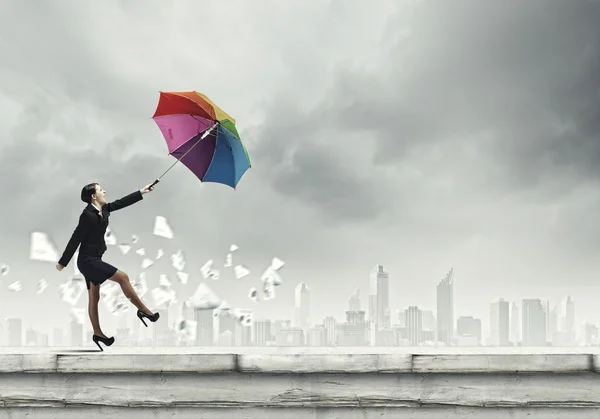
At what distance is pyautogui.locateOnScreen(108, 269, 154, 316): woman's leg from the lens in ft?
20.2

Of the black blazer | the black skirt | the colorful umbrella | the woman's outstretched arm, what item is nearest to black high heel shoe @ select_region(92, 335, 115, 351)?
the black skirt

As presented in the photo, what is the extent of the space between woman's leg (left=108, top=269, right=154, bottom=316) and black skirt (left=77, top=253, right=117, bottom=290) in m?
0.05

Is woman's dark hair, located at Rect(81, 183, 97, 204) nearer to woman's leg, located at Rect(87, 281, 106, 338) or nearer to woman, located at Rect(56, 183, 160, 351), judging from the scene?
woman, located at Rect(56, 183, 160, 351)

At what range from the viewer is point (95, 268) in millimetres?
6117

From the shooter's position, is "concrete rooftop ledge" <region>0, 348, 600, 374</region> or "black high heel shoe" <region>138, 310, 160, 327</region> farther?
"black high heel shoe" <region>138, 310, 160, 327</region>

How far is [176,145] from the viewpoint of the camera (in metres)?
7.27

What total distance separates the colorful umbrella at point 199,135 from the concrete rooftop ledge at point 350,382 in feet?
9.91

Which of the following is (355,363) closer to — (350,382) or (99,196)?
(350,382)

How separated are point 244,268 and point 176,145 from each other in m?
5.12

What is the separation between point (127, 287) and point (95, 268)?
0.37 metres

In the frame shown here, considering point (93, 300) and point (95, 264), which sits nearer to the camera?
point (95, 264)

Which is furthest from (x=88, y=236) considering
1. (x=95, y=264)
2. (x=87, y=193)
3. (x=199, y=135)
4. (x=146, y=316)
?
(x=199, y=135)

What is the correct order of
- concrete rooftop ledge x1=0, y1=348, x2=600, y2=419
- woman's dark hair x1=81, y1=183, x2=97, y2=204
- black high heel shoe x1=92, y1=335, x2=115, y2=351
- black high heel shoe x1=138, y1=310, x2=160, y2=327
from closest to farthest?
1. concrete rooftop ledge x1=0, y1=348, x2=600, y2=419
2. black high heel shoe x1=92, y1=335, x2=115, y2=351
3. black high heel shoe x1=138, y1=310, x2=160, y2=327
4. woman's dark hair x1=81, y1=183, x2=97, y2=204

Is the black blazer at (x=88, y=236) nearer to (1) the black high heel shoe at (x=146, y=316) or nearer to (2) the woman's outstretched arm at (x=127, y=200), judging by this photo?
(2) the woman's outstretched arm at (x=127, y=200)
